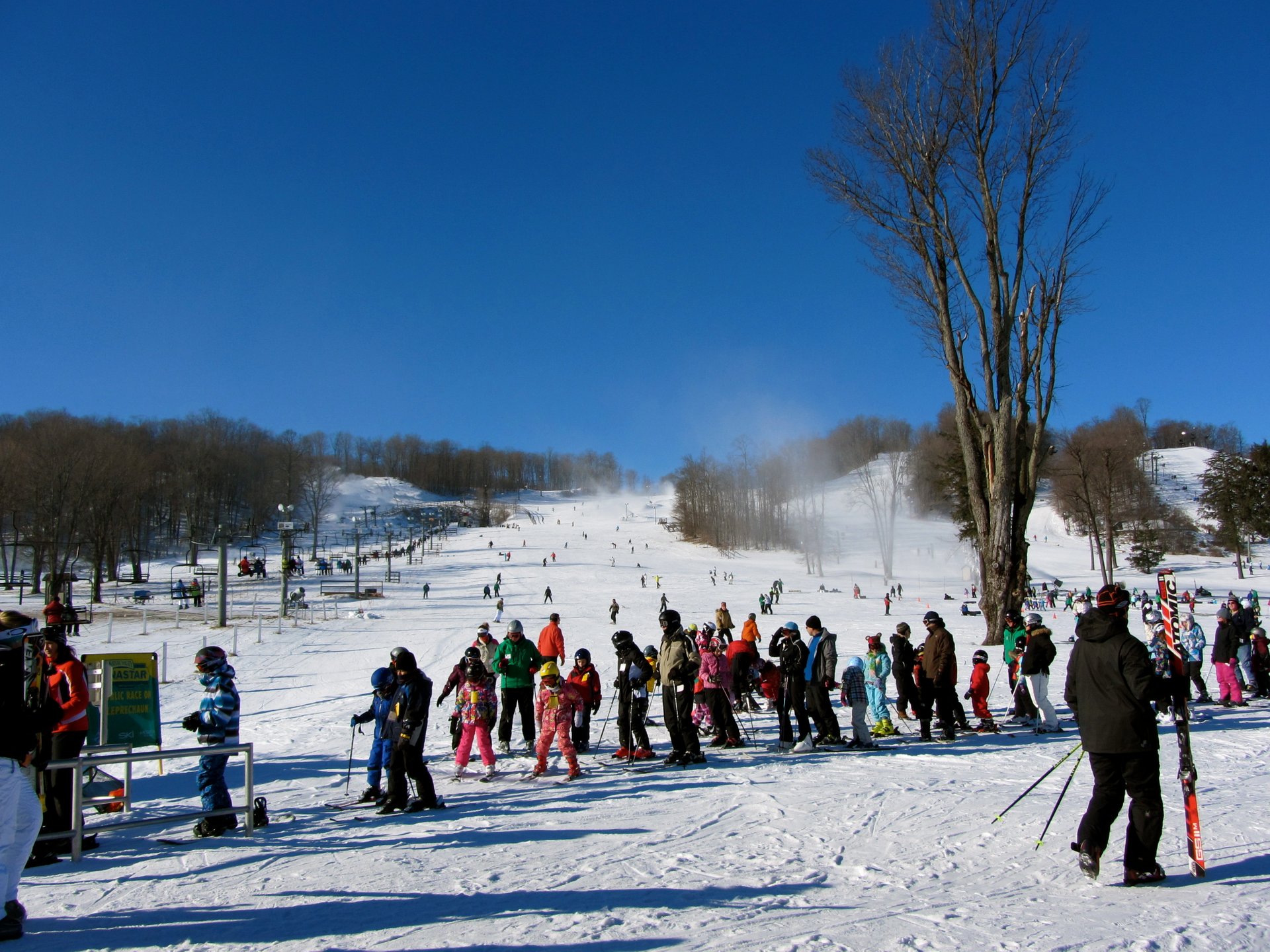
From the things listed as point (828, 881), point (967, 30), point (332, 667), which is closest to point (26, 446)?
point (332, 667)

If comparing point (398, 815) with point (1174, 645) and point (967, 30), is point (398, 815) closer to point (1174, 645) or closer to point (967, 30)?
point (1174, 645)

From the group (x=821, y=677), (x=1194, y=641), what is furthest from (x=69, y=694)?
(x=1194, y=641)

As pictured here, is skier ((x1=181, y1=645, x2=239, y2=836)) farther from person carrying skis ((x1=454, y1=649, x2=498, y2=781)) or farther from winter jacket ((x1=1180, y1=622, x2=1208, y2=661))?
winter jacket ((x1=1180, y1=622, x2=1208, y2=661))

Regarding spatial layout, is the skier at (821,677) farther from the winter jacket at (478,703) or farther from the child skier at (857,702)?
the winter jacket at (478,703)

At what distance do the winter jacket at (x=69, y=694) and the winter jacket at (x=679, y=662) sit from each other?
5.25m

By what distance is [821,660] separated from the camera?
920cm

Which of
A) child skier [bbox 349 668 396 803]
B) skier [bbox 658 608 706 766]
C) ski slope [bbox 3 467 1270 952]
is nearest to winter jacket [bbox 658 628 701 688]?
skier [bbox 658 608 706 766]

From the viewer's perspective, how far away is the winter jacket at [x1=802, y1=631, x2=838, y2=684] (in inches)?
362

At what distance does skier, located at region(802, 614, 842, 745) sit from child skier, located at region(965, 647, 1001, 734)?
97.2 inches

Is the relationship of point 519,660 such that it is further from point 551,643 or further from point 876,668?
point 876,668

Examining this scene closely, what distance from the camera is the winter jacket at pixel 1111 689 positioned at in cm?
449

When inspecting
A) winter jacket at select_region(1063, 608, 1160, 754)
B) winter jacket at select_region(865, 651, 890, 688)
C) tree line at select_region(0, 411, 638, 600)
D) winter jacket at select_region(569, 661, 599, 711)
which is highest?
tree line at select_region(0, 411, 638, 600)

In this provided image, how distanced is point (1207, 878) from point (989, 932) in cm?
170

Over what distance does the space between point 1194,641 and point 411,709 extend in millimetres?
13126
